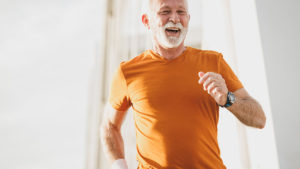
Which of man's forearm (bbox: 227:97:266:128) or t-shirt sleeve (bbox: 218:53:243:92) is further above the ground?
t-shirt sleeve (bbox: 218:53:243:92)

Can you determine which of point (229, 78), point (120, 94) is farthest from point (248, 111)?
point (120, 94)

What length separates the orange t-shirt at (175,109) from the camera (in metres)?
0.80

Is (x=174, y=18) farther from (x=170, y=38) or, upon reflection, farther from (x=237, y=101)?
(x=237, y=101)

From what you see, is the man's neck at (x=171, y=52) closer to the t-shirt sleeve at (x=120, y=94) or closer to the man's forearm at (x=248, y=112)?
the t-shirt sleeve at (x=120, y=94)

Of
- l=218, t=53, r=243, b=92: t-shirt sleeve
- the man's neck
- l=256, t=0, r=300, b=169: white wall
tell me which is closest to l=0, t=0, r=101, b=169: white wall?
the man's neck

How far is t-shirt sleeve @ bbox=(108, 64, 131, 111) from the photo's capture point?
0.99 meters

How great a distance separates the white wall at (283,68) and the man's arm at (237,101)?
15 cm

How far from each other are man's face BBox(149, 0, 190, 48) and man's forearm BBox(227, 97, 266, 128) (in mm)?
337

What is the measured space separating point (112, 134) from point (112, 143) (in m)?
0.04

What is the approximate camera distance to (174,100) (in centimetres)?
84

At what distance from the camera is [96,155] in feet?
5.52

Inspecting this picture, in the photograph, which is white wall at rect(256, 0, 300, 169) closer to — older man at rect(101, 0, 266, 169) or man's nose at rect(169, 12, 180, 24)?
older man at rect(101, 0, 266, 169)

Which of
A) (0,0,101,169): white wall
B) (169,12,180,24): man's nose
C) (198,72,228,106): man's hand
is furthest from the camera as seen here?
(0,0,101,169): white wall

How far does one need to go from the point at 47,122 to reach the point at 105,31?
85 centimetres
